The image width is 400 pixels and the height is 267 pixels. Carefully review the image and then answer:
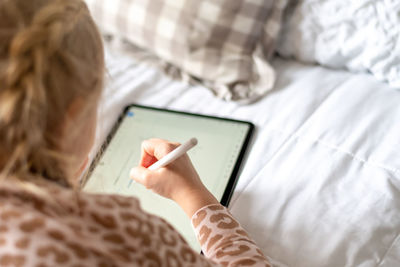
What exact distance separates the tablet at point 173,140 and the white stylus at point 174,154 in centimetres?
11

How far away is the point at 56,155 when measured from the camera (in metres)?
0.43

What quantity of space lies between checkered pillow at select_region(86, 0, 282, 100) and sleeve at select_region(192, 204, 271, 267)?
34 centimetres

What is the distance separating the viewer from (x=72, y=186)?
482 mm

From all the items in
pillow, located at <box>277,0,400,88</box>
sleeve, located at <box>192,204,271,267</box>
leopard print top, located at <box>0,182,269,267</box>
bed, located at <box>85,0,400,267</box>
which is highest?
pillow, located at <box>277,0,400,88</box>

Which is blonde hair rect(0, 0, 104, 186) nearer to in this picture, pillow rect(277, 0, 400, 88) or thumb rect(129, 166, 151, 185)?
thumb rect(129, 166, 151, 185)

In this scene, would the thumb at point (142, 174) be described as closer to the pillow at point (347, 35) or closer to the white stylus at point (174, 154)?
the white stylus at point (174, 154)

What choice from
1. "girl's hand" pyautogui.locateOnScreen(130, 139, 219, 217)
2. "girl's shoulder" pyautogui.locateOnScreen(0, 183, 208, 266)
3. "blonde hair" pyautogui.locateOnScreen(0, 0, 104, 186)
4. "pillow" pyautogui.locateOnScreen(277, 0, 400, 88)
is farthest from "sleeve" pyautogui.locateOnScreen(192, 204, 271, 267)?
"pillow" pyautogui.locateOnScreen(277, 0, 400, 88)

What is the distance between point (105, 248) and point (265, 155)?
0.42m

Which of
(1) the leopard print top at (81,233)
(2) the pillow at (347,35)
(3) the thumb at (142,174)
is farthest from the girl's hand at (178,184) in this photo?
(2) the pillow at (347,35)

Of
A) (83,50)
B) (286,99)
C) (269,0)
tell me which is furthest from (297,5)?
(83,50)

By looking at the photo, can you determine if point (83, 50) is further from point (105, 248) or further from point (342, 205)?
point (342, 205)

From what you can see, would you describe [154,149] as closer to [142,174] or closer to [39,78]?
[142,174]

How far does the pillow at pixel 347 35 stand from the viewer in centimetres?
82

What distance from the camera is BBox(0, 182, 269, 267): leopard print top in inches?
15.5
